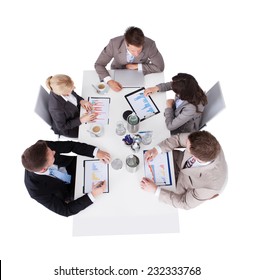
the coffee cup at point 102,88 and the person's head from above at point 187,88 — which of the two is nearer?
the person's head from above at point 187,88

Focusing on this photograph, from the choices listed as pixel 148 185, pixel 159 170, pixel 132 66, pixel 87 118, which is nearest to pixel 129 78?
pixel 132 66

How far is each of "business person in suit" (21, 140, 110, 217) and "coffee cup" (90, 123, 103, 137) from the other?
161mm

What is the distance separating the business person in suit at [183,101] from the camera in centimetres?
222

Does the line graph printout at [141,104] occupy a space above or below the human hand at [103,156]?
above

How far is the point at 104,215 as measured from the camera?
6.80 ft

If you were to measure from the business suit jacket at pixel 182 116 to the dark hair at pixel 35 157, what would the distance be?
123cm

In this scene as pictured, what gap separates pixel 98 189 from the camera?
2.07 m

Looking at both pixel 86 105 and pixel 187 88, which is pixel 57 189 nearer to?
pixel 86 105

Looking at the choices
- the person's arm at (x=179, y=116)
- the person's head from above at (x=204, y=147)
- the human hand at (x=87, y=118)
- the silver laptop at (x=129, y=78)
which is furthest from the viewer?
the silver laptop at (x=129, y=78)

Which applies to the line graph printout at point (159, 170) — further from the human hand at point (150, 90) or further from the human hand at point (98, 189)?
the human hand at point (150, 90)

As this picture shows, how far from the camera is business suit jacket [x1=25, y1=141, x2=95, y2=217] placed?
6.41ft

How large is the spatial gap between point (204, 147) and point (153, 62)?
1389mm

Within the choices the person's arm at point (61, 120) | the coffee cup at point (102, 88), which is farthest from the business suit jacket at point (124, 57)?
the person's arm at point (61, 120)

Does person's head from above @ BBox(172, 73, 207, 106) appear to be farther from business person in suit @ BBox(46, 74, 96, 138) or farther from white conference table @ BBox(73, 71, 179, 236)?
business person in suit @ BBox(46, 74, 96, 138)
